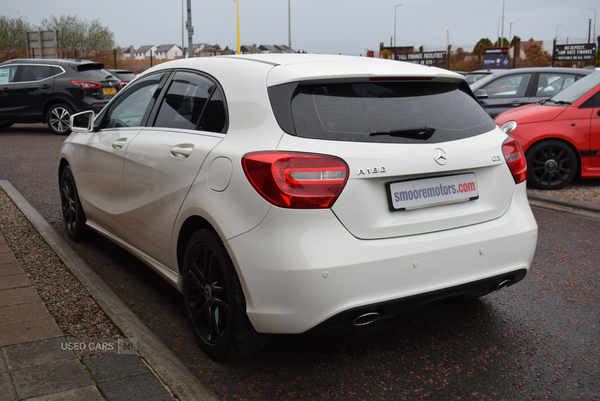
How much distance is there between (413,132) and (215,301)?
133cm

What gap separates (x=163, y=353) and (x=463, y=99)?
2148 mm

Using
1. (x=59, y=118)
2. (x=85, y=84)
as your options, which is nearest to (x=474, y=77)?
(x=85, y=84)

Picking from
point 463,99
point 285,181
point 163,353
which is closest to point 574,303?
point 463,99

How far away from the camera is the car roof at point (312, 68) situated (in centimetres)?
290

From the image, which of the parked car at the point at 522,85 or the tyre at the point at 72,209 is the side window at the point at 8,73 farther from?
the parked car at the point at 522,85

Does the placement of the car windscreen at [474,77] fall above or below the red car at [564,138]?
above

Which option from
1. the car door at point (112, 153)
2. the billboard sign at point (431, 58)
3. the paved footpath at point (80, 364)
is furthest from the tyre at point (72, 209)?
the billboard sign at point (431, 58)

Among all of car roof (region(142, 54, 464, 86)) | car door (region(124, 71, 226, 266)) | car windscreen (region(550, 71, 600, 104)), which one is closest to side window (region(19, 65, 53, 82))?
car windscreen (region(550, 71, 600, 104))

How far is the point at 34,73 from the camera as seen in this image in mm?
15234

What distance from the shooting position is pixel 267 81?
9.66 feet

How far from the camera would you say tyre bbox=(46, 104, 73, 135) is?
15.2m

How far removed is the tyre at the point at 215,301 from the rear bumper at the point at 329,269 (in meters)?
0.12

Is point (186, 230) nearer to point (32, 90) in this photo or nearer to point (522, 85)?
point (522, 85)

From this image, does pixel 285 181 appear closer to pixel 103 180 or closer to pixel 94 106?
pixel 103 180
